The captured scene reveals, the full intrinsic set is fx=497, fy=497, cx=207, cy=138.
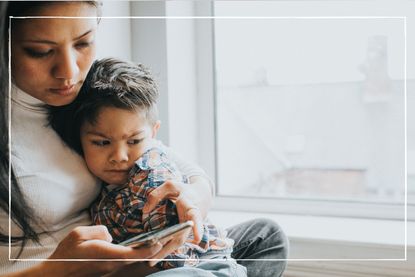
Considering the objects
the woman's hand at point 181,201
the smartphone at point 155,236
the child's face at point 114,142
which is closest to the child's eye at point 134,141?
the child's face at point 114,142

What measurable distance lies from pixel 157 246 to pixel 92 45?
1.72 ft

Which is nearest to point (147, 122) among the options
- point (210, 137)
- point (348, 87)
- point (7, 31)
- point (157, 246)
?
point (210, 137)

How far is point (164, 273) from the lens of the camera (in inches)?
46.6

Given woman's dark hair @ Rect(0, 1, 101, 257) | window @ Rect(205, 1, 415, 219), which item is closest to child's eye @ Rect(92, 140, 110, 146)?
woman's dark hair @ Rect(0, 1, 101, 257)

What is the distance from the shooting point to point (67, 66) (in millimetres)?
1222

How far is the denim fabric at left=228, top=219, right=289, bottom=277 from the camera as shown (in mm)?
1288

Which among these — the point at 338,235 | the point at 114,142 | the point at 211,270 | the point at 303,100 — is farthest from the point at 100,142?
the point at 338,235

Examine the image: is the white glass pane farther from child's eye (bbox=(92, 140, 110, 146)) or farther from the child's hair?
child's eye (bbox=(92, 140, 110, 146))

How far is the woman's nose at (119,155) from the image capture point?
1.21 m

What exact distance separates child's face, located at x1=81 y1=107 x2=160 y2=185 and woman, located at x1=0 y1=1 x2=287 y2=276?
0.13 ft

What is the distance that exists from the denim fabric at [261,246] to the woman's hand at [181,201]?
0.35 feet

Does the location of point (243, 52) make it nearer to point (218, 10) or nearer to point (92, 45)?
point (218, 10)

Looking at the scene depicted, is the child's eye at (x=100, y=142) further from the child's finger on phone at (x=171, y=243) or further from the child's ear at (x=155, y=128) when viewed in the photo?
the child's finger on phone at (x=171, y=243)

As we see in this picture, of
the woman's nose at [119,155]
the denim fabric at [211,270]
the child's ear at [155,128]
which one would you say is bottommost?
the denim fabric at [211,270]
